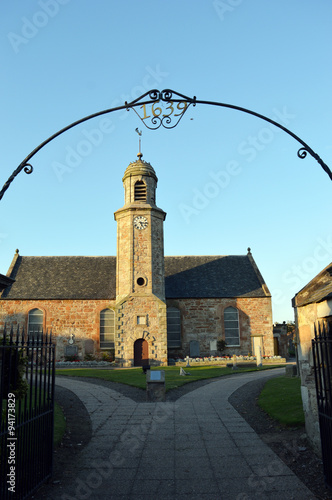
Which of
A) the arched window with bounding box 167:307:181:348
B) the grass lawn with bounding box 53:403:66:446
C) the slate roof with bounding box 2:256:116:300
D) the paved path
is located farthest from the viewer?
the slate roof with bounding box 2:256:116:300

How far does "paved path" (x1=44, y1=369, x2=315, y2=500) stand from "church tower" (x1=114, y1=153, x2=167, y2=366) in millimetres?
16989

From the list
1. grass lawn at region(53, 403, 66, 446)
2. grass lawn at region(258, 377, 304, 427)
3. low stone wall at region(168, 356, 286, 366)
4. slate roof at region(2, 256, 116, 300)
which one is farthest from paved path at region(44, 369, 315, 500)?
slate roof at region(2, 256, 116, 300)

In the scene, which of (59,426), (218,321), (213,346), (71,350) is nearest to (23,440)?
(59,426)

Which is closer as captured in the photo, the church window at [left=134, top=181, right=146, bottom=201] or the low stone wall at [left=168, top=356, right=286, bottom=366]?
the low stone wall at [left=168, top=356, right=286, bottom=366]

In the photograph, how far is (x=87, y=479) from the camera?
5957mm

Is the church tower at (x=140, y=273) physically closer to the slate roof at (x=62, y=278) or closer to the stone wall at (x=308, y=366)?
the slate roof at (x=62, y=278)

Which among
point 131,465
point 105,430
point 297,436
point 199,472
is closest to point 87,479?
point 131,465

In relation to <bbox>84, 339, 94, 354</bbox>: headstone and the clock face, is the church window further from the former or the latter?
<bbox>84, 339, 94, 354</bbox>: headstone

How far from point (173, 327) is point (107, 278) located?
735cm

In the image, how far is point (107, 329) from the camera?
104 ft

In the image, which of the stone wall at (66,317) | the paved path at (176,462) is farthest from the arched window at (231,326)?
the paved path at (176,462)

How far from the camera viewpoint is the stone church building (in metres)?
28.4

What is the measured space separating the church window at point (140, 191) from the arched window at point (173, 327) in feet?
31.2

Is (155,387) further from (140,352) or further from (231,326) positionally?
(231,326)
